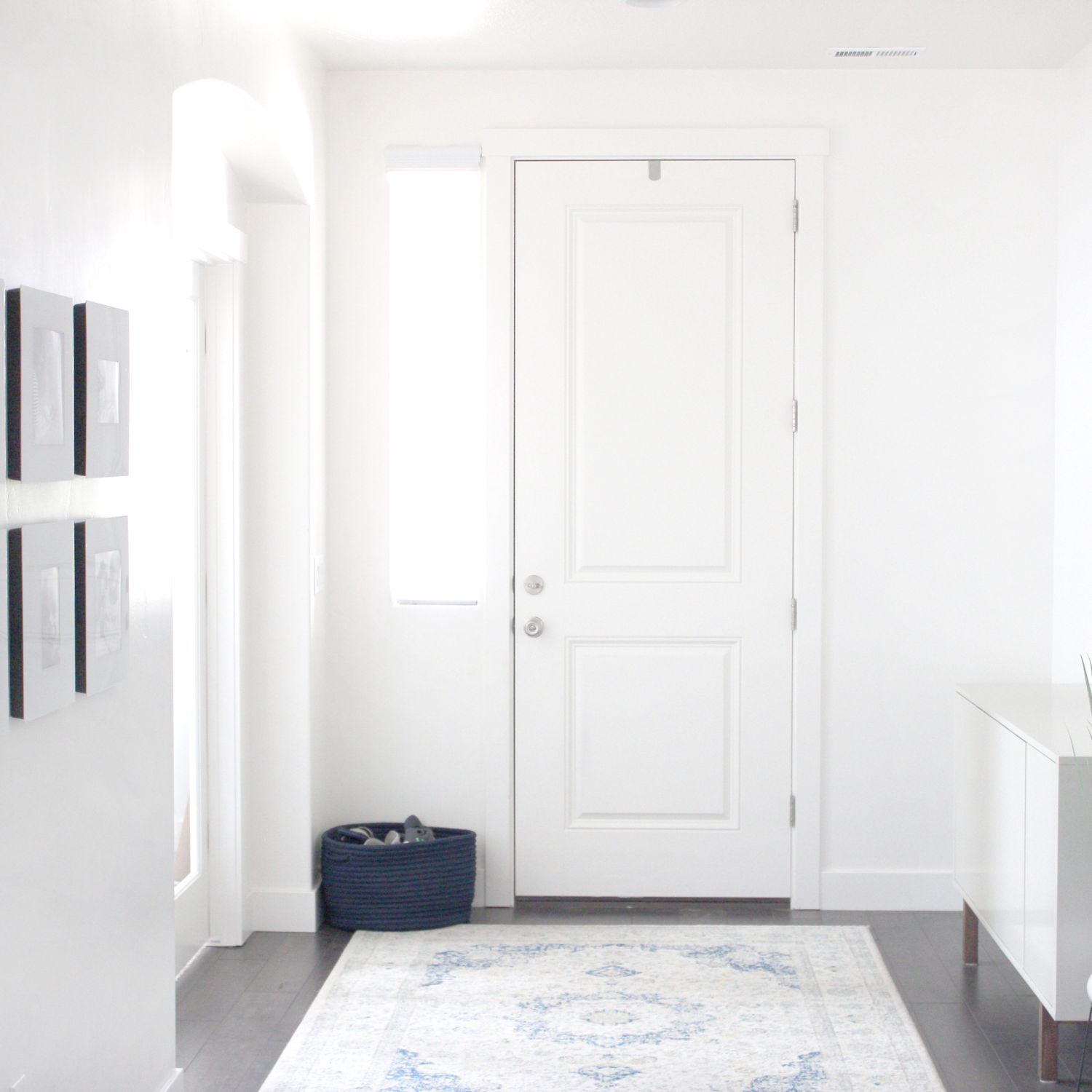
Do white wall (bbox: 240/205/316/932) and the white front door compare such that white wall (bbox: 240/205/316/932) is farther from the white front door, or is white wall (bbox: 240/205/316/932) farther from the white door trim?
the white front door

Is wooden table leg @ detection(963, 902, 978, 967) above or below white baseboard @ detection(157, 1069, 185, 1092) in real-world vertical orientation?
below

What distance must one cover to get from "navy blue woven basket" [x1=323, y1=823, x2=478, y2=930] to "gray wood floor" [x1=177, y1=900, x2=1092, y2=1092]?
0.10 metres

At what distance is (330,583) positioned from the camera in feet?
12.0

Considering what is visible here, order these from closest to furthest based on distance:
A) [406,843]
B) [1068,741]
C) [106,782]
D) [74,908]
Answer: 1. [74,908]
2. [106,782]
3. [1068,741]
4. [406,843]

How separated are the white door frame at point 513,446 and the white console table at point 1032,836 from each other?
1.61 feet

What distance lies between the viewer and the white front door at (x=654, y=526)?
11.6 feet

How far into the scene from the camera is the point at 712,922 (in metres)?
3.49

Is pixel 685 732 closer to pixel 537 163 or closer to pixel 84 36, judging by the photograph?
pixel 537 163

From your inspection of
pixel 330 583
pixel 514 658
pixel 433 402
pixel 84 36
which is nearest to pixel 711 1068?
pixel 514 658

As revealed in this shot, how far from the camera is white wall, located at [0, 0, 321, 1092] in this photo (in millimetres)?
1614

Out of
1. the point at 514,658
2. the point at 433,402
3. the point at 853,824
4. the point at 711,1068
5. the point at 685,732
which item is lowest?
the point at 711,1068

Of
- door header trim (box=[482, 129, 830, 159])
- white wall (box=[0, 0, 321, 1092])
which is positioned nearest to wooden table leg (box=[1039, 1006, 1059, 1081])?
white wall (box=[0, 0, 321, 1092])

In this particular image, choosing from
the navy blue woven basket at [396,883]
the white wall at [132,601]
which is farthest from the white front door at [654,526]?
the white wall at [132,601]

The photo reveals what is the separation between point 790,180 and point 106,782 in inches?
102
